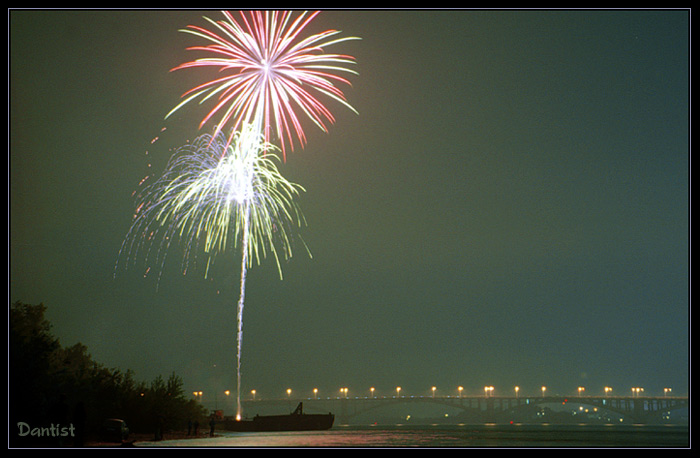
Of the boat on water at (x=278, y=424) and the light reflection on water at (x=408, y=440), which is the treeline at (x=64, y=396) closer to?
the light reflection on water at (x=408, y=440)

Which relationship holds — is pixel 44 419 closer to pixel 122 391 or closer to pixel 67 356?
pixel 122 391

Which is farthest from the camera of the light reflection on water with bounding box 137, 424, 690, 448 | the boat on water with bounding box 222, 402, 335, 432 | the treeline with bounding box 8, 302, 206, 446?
the boat on water with bounding box 222, 402, 335, 432

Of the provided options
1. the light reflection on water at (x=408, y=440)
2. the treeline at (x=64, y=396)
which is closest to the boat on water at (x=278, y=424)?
the light reflection on water at (x=408, y=440)

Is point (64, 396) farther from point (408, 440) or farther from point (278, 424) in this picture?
point (278, 424)

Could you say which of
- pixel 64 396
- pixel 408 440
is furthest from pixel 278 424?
pixel 64 396

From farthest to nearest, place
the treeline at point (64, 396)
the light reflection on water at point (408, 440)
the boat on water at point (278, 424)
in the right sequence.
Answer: the boat on water at point (278, 424) < the light reflection on water at point (408, 440) < the treeline at point (64, 396)

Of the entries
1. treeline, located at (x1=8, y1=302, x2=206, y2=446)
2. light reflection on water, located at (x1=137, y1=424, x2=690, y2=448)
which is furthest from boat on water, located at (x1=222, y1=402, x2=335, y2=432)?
treeline, located at (x1=8, y1=302, x2=206, y2=446)

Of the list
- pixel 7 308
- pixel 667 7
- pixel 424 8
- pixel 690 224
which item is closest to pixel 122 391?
pixel 7 308

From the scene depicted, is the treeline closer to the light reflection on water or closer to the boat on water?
the light reflection on water
